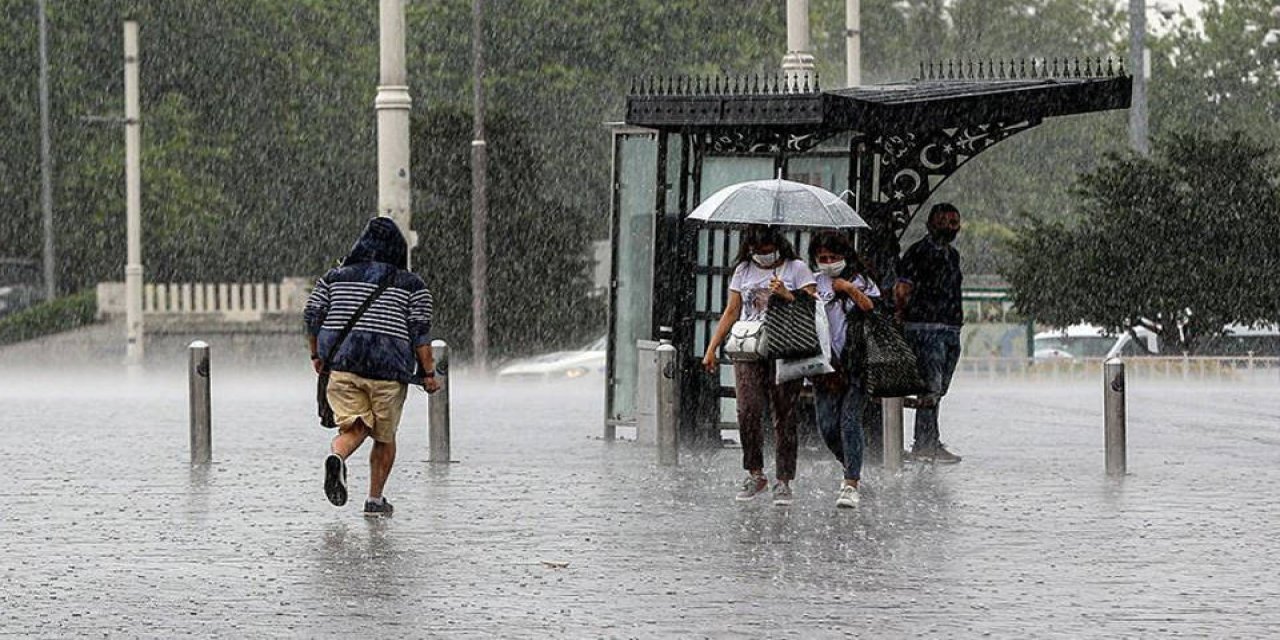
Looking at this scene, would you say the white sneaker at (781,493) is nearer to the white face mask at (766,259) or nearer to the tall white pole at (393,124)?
the white face mask at (766,259)

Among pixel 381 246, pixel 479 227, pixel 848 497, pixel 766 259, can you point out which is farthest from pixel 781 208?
pixel 479 227

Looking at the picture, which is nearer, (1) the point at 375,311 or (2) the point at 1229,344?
(1) the point at 375,311

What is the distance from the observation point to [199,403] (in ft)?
60.8

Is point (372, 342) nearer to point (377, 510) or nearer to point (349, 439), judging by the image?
point (349, 439)

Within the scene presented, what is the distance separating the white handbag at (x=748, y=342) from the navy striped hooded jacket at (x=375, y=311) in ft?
5.33

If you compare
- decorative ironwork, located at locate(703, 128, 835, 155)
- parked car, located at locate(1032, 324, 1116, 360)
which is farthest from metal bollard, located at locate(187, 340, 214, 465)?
parked car, located at locate(1032, 324, 1116, 360)

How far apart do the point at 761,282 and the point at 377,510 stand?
2358 mm

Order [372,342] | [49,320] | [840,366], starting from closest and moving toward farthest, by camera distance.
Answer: [372,342] < [840,366] < [49,320]

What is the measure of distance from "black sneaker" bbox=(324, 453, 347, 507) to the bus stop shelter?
4458 millimetres

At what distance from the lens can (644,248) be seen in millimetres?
20688

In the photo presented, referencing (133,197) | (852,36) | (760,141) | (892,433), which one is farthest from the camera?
(133,197)

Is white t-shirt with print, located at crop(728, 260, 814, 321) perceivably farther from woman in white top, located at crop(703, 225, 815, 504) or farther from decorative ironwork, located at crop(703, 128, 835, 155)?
decorative ironwork, located at crop(703, 128, 835, 155)

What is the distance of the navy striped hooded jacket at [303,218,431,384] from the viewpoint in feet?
46.4

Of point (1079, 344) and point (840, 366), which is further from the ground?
point (840, 366)
